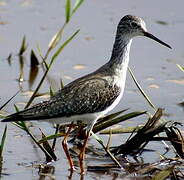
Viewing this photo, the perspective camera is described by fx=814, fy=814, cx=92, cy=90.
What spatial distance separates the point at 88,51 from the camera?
11734 millimetres

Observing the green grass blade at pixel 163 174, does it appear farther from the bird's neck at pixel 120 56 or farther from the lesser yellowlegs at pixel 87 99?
the bird's neck at pixel 120 56

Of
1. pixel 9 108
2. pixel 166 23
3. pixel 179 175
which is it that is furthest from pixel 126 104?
pixel 166 23

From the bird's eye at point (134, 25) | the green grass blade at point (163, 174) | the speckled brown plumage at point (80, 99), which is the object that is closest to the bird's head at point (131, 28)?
the bird's eye at point (134, 25)

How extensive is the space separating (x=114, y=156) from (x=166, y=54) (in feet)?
11.4

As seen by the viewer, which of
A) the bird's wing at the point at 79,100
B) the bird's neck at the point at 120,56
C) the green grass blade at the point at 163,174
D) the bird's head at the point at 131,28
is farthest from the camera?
the bird's head at the point at 131,28

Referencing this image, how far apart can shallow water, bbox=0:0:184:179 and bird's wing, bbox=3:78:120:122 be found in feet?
1.94

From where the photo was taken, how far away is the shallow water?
8773mm

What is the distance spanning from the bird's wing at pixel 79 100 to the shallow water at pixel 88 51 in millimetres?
592

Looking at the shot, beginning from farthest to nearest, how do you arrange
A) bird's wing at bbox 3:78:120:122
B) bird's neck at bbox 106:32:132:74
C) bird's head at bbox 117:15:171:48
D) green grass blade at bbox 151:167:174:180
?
bird's head at bbox 117:15:171:48, bird's neck at bbox 106:32:132:74, bird's wing at bbox 3:78:120:122, green grass blade at bbox 151:167:174:180

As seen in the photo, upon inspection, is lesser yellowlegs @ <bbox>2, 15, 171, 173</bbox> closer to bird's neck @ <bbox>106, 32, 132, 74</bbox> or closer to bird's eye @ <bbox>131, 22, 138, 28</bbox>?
bird's neck @ <bbox>106, 32, 132, 74</bbox>

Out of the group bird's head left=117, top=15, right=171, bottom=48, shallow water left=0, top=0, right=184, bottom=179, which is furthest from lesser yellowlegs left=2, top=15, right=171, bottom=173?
shallow water left=0, top=0, right=184, bottom=179

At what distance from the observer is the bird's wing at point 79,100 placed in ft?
26.7

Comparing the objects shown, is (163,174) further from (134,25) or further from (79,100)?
(134,25)

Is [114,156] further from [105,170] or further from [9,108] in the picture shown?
[9,108]
